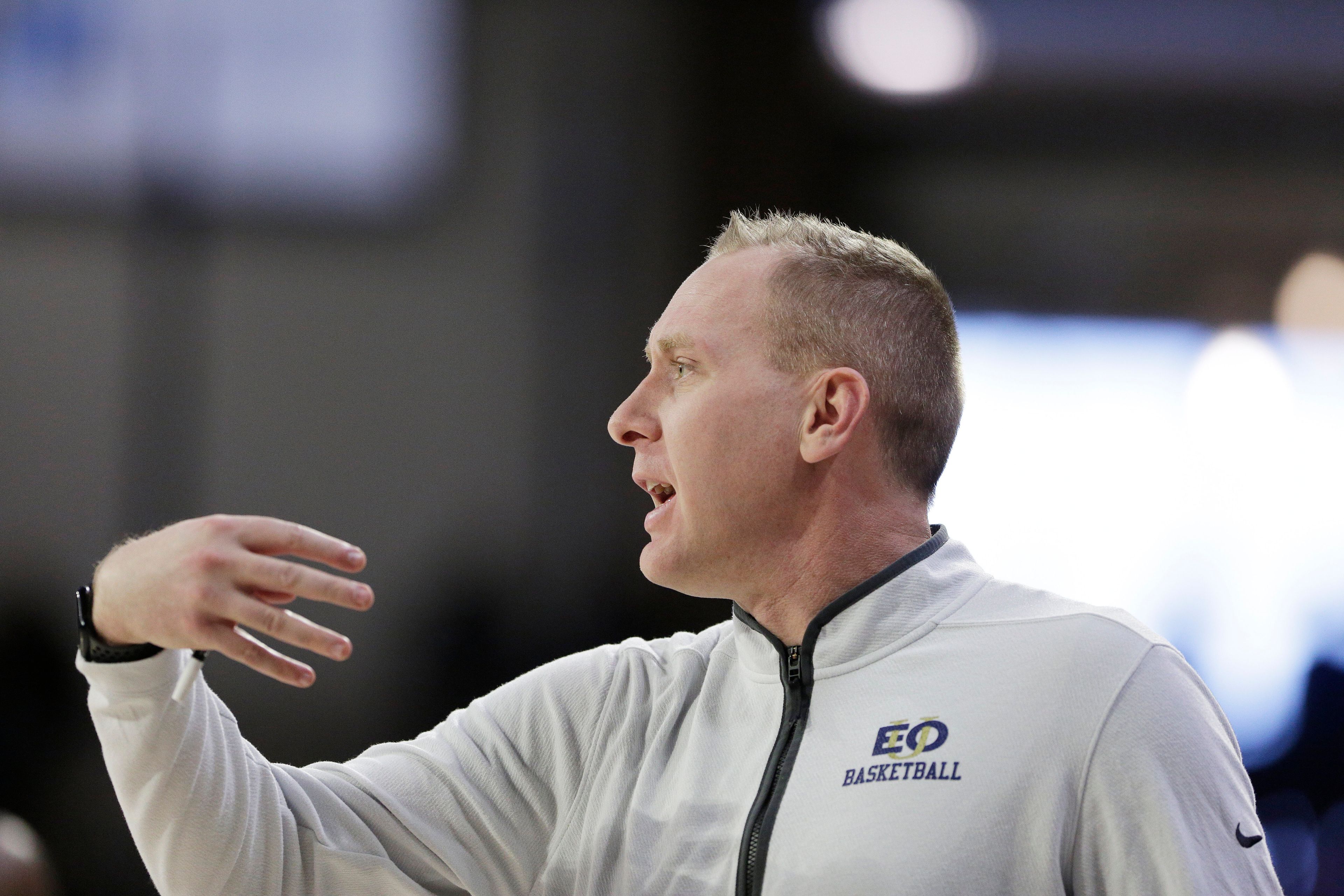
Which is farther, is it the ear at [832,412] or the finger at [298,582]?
the ear at [832,412]

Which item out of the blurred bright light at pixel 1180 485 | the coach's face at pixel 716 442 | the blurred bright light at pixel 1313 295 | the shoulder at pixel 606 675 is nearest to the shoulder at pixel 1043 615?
the coach's face at pixel 716 442

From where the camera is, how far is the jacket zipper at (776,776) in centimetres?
148

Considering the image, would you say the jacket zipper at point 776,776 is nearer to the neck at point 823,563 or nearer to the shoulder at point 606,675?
the neck at point 823,563

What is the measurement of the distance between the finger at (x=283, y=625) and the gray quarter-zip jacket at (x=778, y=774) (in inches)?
8.1

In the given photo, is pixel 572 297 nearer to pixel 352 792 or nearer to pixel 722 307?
pixel 722 307

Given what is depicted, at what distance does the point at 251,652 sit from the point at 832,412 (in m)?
0.81

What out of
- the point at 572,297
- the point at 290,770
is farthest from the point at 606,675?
the point at 572,297

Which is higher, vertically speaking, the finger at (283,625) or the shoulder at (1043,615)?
the finger at (283,625)

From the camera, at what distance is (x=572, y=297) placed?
3617 millimetres

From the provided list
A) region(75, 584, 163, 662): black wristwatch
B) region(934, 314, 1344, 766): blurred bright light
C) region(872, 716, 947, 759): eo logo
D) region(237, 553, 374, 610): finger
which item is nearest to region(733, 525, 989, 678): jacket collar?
region(872, 716, 947, 759): eo logo

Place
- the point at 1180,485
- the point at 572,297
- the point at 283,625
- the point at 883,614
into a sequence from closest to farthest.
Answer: the point at 283,625 < the point at 883,614 < the point at 1180,485 < the point at 572,297

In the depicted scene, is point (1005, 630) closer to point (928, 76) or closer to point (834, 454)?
point (834, 454)

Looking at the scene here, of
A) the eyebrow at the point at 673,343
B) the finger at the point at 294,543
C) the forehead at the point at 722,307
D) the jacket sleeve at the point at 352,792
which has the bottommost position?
the jacket sleeve at the point at 352,792

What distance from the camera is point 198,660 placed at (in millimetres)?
1343
